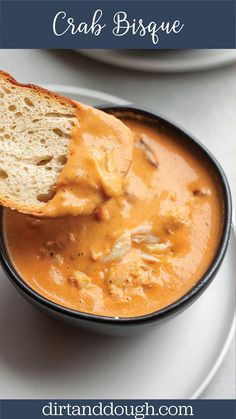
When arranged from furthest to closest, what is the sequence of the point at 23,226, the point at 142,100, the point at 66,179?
the point at 142,100 → the point at 23,226 → the point at 66,179

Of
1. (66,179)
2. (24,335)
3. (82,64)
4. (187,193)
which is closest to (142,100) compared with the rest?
(82,64)

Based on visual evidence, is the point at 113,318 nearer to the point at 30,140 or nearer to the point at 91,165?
the point at 91,165

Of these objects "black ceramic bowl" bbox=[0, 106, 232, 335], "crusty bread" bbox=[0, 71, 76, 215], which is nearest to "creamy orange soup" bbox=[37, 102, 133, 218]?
"crusty bread" bbox=[0, 71, 76, 215]

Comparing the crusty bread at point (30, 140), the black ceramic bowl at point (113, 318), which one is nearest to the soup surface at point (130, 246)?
the black ceramic bowl at point (113, 318)

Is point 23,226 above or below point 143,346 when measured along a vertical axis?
above

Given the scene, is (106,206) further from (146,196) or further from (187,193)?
(187,193)

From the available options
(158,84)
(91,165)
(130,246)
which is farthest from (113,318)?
(158,84)
